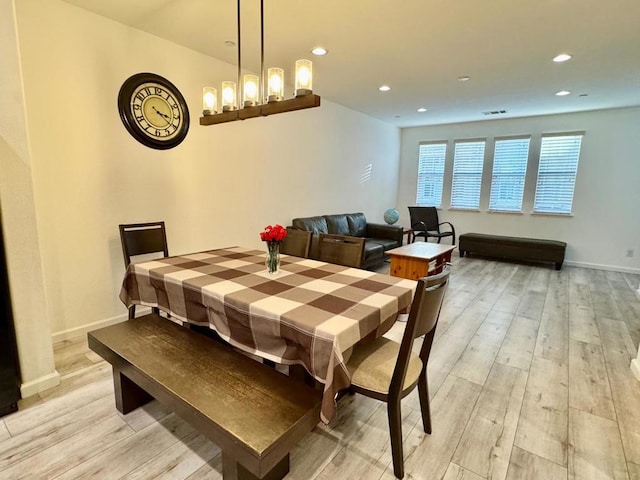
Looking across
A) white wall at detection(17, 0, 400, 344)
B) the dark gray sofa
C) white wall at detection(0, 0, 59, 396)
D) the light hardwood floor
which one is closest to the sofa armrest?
the dark gray sofa

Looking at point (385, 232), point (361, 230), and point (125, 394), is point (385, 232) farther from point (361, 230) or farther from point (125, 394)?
point (125, 394)

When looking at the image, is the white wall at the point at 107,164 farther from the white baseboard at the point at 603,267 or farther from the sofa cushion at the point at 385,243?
the white baseboard at the point at 603,267

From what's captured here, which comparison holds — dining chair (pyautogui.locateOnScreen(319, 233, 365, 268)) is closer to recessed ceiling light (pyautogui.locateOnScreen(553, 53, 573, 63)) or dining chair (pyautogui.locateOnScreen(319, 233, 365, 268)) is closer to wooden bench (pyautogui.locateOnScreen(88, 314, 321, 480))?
wooden bench (pyautogui.locateOnScreen(88, 314, 321, 480))

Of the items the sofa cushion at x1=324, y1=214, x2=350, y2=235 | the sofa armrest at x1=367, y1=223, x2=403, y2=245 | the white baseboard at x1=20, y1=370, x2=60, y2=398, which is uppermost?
the sofa cushion at x1=324, y1=214, x2=350, y2=235

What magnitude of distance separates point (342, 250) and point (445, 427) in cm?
129

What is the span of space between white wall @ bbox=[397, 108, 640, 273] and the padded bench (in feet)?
1.41

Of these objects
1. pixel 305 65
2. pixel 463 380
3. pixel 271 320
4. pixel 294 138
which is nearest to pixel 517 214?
pixel 294 138

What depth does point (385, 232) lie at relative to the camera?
A: 550 centimetres

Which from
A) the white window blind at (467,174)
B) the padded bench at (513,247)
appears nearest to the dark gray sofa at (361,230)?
the padded bench at (513,247)

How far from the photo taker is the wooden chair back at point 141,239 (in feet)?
8.58

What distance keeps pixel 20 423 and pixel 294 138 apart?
12.7 feet

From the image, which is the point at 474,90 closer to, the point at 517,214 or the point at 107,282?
the point at 517,214

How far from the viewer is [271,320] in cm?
137

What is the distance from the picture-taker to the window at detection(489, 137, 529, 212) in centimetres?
598
